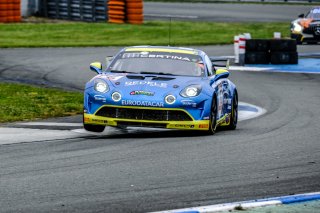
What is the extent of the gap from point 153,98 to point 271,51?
17.2 meters

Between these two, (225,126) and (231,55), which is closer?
(225,126)

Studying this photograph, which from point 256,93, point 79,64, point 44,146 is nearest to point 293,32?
point 79,64

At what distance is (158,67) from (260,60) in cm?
1575

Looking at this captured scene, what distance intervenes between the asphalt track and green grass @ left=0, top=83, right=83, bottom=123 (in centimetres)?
274

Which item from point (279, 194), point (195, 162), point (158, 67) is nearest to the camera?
point (279, 194)

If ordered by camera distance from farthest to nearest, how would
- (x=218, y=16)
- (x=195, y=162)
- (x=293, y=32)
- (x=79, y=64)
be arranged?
(x=218, y=16) < (x=293, y=32) < (x=79, y=64) < (x=195, y=162)

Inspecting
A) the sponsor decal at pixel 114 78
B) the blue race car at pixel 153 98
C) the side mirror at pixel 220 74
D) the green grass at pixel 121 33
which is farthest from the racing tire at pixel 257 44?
the sponsor decal at pixel 114 78

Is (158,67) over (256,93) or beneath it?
over

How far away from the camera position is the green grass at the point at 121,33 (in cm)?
3500

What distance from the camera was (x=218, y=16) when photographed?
50812 mm

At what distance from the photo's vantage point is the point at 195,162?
11.1m

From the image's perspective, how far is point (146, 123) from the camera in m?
13.5

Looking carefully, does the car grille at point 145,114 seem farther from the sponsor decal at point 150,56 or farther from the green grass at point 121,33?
the green grass at point 121,33

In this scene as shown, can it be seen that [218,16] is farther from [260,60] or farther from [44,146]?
[44,146]
